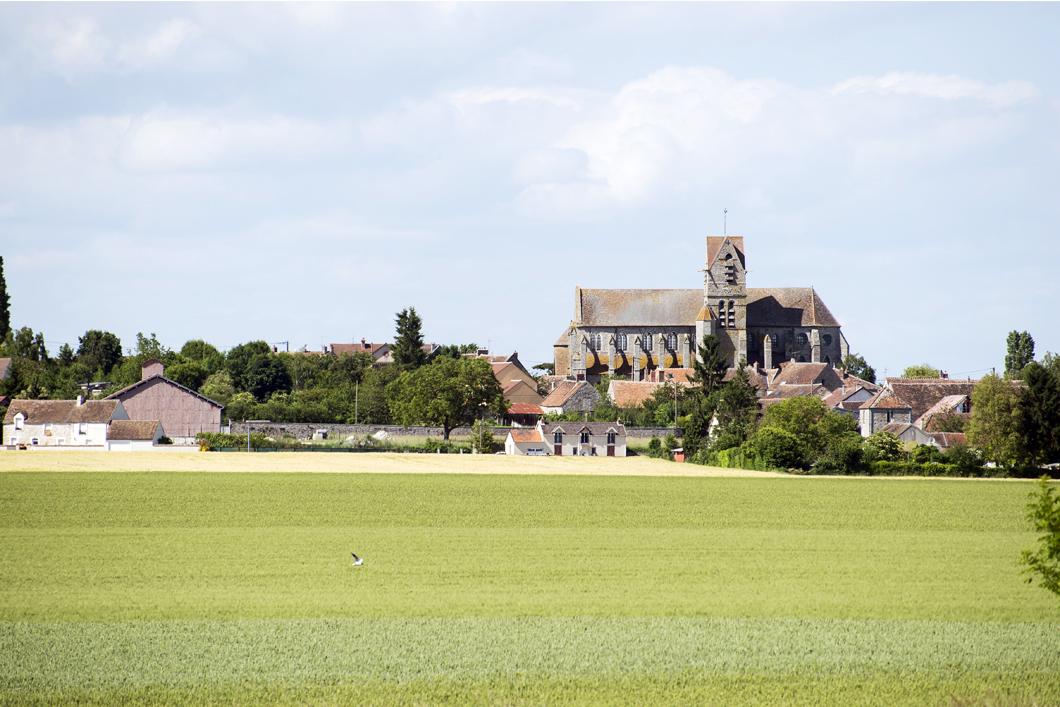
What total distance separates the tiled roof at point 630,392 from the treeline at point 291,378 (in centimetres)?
1683

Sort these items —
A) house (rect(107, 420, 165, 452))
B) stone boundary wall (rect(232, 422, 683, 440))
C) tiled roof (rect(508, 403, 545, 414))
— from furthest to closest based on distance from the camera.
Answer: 1. tiled roof (rect(508, 403, 545, 414))
2. stone boundary wall (rect(232, 422, 683, 440))
3. house (rect(107, 420, 165, 452))

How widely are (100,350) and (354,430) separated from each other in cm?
7092

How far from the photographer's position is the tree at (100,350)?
16538 cm

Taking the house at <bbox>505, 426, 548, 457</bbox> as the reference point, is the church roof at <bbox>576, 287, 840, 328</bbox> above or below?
above

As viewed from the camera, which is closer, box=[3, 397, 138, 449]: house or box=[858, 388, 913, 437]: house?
box=[3, 397, 138, 449]: house

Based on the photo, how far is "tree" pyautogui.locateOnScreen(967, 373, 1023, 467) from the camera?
72.5 m

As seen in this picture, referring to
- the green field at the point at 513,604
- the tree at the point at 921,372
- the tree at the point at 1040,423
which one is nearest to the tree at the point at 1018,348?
the tree at the point at 921,372

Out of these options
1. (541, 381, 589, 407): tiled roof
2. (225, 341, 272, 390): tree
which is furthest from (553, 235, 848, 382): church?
(225, 341, 272, 390): tree

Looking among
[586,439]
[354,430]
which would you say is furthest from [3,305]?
[586,439]

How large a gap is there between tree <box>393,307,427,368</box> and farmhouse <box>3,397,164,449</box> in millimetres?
52834

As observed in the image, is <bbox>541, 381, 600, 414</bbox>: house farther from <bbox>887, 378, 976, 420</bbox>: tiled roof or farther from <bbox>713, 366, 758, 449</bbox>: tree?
<bbox>887, 378, 976, 420</bbox>: tiled roof

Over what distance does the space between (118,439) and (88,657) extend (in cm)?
7476

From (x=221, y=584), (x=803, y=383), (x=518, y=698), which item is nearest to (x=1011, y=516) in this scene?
(x=221, y=584)

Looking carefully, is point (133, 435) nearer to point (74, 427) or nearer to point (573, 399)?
point (74, 427)
